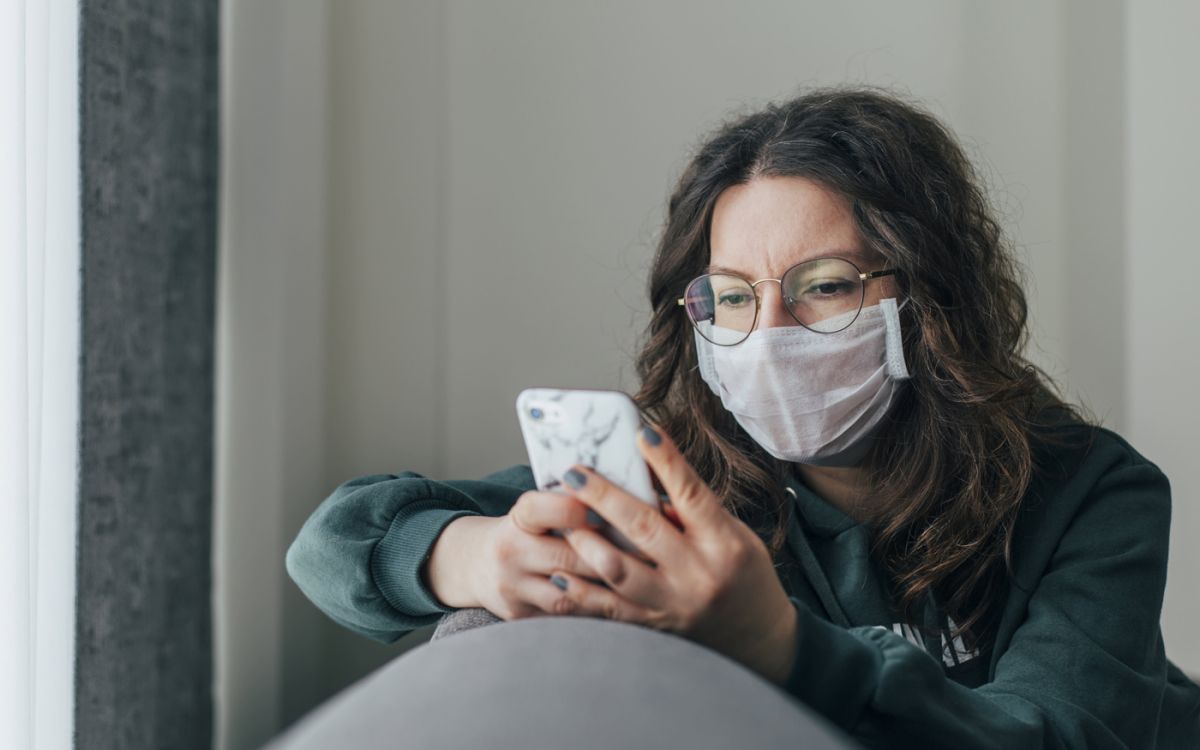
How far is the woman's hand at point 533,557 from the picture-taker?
772mm

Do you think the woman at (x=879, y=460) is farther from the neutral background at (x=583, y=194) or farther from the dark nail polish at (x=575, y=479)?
the neutral background at (x=583, y=194)

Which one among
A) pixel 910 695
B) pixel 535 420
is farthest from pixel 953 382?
pixel 535 420

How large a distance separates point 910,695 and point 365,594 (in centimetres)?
59

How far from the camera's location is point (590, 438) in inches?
30.2

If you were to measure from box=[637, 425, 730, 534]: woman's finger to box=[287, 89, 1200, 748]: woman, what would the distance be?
242mm

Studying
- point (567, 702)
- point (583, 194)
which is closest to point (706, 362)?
point (567, 702)

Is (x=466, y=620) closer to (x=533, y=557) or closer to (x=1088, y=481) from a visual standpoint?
(x=533, y=557)

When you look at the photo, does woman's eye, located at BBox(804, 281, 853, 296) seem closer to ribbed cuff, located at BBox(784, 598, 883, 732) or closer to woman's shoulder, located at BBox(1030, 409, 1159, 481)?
woman's shoulder, located at BBox(1030, 409, 1159, 481)

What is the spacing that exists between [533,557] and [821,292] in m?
0.54

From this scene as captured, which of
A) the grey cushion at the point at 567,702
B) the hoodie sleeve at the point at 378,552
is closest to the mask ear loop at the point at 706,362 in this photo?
the hoodie sleeve at the point at 378,552

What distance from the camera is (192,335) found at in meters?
1.51

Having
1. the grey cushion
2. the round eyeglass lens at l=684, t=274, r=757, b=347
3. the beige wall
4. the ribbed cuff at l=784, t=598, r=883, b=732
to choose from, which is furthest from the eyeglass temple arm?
the beige wall

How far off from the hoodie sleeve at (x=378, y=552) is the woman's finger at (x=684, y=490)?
393 millimetres

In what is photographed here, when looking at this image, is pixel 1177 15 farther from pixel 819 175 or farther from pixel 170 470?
pixel 170 470
